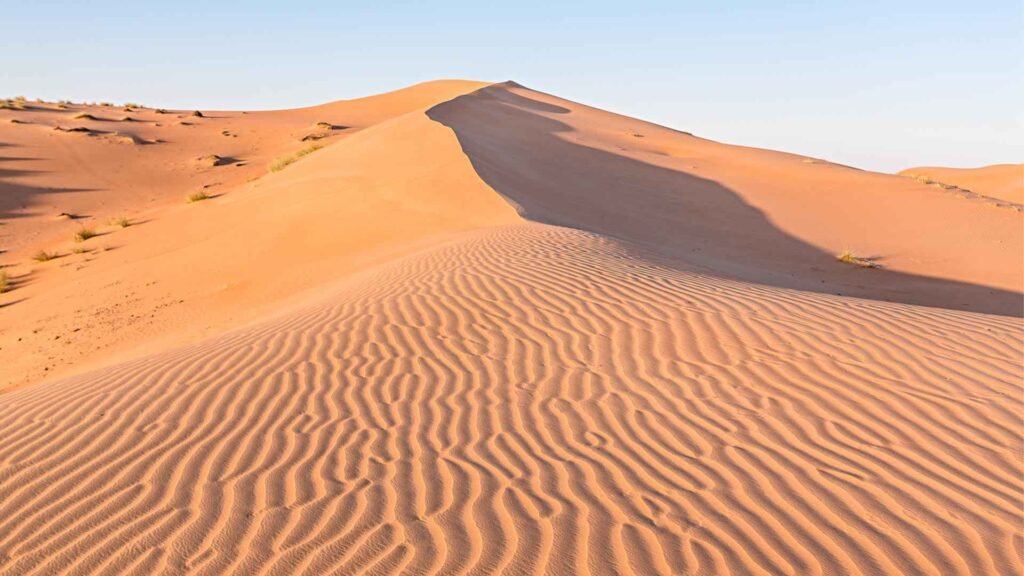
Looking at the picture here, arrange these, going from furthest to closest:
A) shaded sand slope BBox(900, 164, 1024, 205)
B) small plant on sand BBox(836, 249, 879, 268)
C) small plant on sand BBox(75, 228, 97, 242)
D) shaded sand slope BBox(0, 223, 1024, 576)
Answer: shaded sand slope BBox(900, 164, 1024, 205)
small plant on sand BBox(75, 228, 97, 242)
small plant on sand BBox(836, 249, 879, 268)
shaded sand slope BBox(0, 223, 1024, 576)

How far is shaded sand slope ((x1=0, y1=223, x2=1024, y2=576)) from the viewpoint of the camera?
331 centimetres

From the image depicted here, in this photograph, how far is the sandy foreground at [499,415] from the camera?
336 cm

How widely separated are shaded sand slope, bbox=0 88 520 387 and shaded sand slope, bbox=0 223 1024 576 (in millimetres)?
3401

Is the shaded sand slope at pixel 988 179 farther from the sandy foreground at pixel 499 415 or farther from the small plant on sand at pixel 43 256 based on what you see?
the small plant on sand at pixel 43 256

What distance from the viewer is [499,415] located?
16.1 feet

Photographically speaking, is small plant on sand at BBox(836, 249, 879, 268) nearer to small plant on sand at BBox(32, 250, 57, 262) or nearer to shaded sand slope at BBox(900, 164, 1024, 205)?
small plant on sand at BBox(32, 250, 57, 262)

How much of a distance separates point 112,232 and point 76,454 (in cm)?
1477

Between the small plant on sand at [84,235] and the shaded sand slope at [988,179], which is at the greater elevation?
the shaded sand slope at [988,179]

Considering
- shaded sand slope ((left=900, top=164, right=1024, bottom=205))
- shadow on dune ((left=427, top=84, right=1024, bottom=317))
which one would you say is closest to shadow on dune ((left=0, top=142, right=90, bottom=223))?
shadow on dune ((left=427, top=84, right=1024, bottom=317))

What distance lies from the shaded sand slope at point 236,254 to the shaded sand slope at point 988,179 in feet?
82.3

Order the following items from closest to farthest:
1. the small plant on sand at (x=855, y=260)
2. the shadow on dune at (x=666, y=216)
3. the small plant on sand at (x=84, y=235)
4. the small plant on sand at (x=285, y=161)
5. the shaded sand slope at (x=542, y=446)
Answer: the shaded sand slope at (x=542, y=446) → the shadow on dune at (x=666, y=216) → the small plant on sand at (x=855, y=260) → the small plant on sand at (x=84, y=235) → the small plant on sand at (x=285, y=161)

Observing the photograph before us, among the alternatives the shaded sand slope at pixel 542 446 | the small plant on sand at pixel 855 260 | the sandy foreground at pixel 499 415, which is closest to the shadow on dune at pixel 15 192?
the sandy foreground at pixel 499 415

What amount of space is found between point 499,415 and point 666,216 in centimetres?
1418

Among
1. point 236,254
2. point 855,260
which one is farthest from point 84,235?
point 855,260
